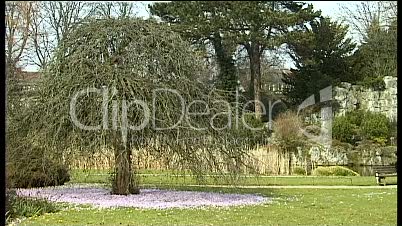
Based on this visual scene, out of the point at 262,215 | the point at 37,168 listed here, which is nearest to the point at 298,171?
the point at 37,168

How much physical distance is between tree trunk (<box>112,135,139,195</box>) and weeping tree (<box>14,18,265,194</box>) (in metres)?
0.01

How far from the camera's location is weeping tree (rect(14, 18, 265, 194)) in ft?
19.5

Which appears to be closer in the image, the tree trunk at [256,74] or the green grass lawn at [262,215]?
the green grass lawn at [262,215]

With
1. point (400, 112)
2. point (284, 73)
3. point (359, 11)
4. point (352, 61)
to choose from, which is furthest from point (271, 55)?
point (400, 112)

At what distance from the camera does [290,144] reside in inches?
464

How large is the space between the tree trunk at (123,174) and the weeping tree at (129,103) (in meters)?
0.01

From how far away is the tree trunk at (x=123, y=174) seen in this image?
20.3ft

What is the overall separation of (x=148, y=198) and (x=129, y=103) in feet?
3.63

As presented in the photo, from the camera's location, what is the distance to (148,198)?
6254 millimetres

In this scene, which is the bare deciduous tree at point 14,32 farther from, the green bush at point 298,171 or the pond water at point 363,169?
the pond water at point 363,169

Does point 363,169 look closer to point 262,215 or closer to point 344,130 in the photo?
point 344,130

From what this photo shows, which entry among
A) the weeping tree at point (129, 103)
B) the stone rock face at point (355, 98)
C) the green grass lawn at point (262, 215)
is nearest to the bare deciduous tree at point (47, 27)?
the weeping tree at point (129, 103)
